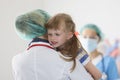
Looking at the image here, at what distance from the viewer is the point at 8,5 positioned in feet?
9.43

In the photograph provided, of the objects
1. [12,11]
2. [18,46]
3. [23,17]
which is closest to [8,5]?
[12,11]

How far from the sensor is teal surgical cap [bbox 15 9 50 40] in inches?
50.1

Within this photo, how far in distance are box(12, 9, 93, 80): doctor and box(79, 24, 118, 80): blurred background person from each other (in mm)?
1107

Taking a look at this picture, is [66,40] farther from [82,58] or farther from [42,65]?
[42,65]

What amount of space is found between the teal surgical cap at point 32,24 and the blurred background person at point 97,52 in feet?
3.75

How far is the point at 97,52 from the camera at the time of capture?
2.46m

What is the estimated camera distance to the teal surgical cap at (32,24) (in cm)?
127

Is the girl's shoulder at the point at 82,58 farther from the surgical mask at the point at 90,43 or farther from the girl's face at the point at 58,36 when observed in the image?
the surgical mask at the point at 90,43

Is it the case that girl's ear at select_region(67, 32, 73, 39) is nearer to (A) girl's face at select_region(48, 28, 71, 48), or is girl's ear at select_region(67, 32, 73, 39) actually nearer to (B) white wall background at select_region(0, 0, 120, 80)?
(A) girl's face at select_region(48, 28, 71, 48)

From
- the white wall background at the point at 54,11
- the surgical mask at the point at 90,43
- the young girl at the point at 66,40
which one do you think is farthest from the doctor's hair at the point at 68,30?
the white wall background at the point at 54,11

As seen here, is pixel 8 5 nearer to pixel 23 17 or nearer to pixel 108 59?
pixel 108 59

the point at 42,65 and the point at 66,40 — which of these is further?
the point at 66,40

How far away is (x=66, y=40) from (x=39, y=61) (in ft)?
0.85

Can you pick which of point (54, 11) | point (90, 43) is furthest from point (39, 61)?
A: point (54, 11)
